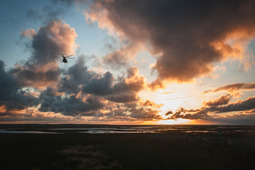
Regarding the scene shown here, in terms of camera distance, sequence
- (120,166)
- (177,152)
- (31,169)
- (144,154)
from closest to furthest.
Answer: (31,169) → (120,166) → (177,152) → (144,154)

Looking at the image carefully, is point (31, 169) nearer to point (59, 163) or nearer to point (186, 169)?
point (59, 163)

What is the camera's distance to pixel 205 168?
69.1ft

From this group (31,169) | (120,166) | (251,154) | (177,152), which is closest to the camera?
(251,154)

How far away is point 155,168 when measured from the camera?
25250mm

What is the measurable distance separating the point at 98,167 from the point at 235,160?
19.5 metres

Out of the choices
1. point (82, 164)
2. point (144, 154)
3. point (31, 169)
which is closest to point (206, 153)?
point (144, 154)

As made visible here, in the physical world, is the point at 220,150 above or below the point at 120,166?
above

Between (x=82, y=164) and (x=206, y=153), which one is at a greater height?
(x=206, y=153)

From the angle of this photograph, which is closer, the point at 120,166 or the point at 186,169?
the point at 186,169

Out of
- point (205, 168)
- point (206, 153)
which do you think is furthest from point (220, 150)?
point (205, 168)

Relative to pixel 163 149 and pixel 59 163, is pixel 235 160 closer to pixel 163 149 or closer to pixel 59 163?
pixel 163 149

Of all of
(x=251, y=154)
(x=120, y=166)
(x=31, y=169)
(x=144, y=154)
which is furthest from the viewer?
(x=144, y=154)

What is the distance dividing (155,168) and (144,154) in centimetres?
925

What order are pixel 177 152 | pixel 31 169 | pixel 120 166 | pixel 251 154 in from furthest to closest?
pixel 177 152
pixel 120 166
pixel 31 169
pixel 251 154
